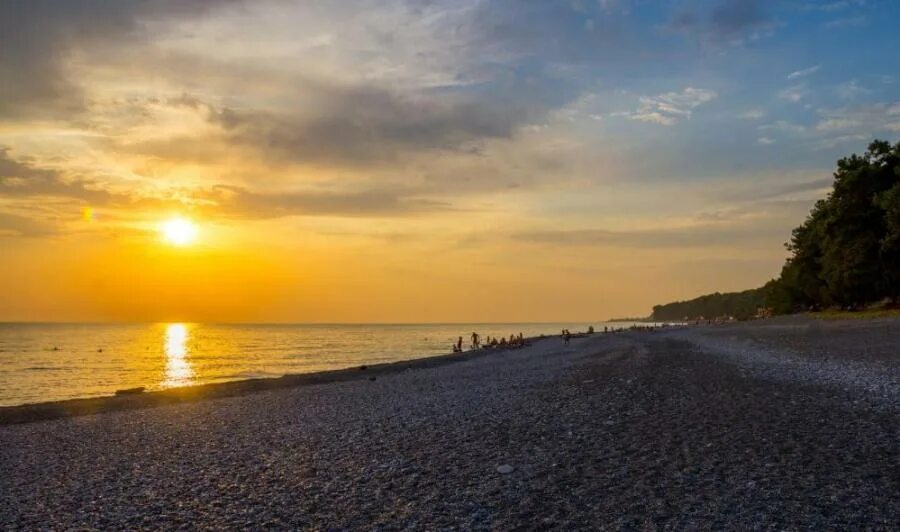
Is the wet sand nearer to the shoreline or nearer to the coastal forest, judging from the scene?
the shoreline

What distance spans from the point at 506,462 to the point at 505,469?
0.52 metres

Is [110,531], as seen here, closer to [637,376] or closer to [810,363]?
[637,376]

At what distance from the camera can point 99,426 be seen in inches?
756

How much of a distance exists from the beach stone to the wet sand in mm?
23

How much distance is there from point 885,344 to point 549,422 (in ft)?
79.8

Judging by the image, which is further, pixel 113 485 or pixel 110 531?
pixel 113 485

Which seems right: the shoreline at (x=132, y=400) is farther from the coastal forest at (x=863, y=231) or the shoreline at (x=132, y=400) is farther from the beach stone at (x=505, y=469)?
the coastal forest at (x=863, y=231)

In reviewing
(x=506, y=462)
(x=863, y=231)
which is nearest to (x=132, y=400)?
(x=506, y=462)

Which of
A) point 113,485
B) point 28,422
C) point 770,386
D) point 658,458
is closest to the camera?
point 658,458

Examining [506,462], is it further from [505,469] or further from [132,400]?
[132,400]

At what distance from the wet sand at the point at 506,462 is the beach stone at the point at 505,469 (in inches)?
0.9

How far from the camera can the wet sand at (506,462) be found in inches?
309

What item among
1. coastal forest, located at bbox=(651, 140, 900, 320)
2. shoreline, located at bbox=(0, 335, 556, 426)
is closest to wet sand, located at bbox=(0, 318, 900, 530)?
shoreline, located at bbox=(0, 335, 556, 426)

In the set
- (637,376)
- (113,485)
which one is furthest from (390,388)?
(113,485)
